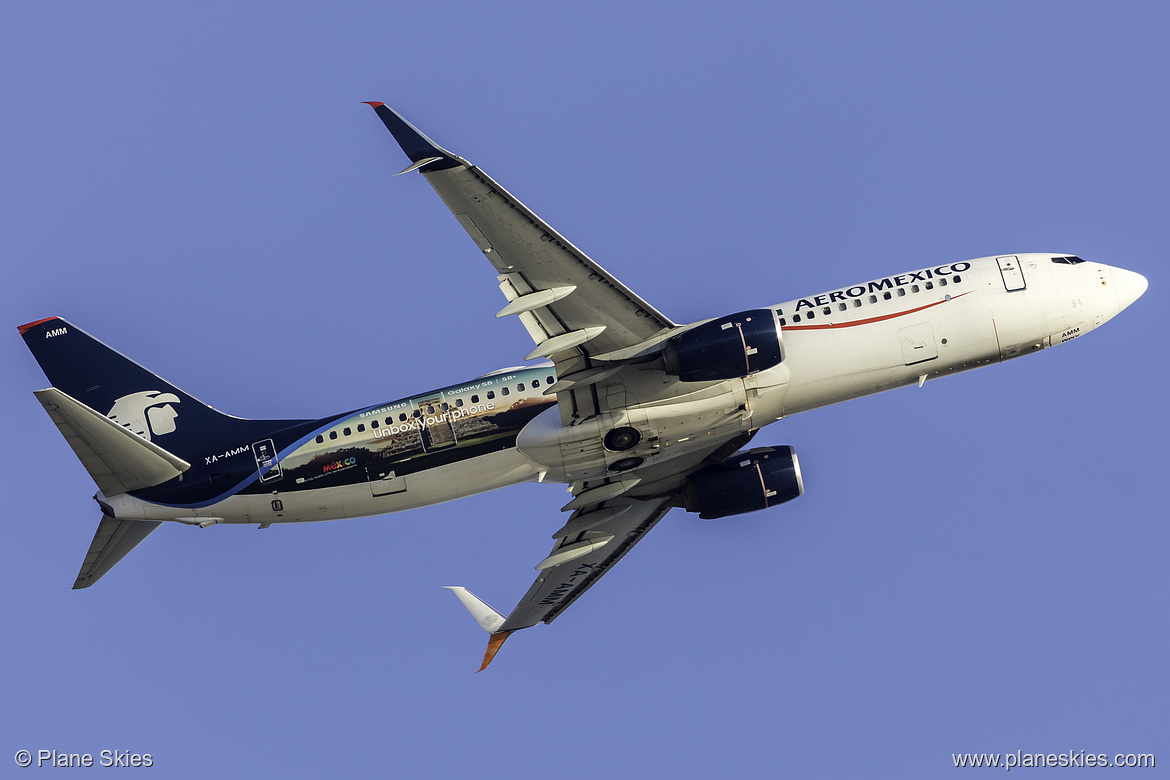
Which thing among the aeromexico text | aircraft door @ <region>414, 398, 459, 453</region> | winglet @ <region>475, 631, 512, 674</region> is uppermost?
the aeromexico text

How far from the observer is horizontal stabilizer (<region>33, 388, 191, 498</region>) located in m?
33.9

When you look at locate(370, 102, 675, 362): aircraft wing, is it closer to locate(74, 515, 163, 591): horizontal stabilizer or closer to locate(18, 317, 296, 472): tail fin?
locate(18, 317, 296, 472): tail fin

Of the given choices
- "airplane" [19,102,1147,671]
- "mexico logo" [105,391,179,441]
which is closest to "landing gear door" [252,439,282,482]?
"airplane" [19,102,1147,671]

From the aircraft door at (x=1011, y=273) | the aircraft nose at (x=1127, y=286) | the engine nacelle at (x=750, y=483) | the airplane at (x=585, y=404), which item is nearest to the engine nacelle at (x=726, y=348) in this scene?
the airplane at (x=585, y=404)

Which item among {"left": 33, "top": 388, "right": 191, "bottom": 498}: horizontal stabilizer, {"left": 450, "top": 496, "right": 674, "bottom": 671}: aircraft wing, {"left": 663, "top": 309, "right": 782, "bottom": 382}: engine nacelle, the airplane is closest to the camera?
{"left": 33, "top": 388, "right": 191, "bottom": 498}: horizontal stabilizer

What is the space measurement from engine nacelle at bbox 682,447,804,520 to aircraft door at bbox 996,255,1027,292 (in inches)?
367

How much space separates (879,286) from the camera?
3753cm

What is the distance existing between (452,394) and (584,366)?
5.17 metres

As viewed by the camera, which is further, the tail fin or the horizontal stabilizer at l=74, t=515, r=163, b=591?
the tail fin

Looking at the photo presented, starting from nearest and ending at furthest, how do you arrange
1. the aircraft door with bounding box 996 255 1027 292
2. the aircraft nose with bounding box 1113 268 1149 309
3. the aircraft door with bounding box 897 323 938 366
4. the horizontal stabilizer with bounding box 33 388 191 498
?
the horizontal stabilizer with bounding box 33 388 191 498
the aircraft door with bounding box 897 323 938 366
the aircraft door with bounding box 996 255 1027 292
the aircraft nose with bounding box 1113 268 1149 309

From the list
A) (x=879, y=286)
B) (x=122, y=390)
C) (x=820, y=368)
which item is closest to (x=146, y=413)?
(x=122, y=390)

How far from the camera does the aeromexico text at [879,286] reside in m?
37.3

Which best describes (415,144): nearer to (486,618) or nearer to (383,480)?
(383,480)

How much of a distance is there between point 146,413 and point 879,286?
25.8m
